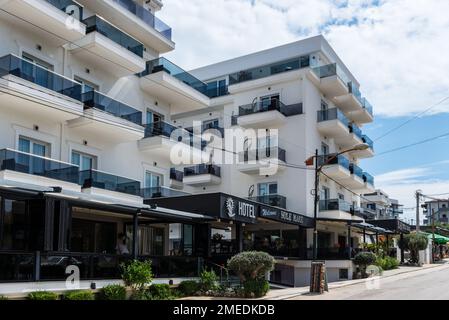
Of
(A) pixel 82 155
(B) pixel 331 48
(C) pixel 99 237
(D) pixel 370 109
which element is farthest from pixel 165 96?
(D) pixel 370 109

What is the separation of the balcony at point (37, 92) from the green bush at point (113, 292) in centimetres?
717

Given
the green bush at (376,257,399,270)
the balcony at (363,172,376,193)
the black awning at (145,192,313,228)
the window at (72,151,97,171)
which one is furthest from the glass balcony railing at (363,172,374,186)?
the window at (72,151,97,171)

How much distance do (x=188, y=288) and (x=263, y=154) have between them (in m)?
18.1

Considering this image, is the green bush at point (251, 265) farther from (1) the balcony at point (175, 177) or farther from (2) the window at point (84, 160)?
(1) the balcony at point (175, 177)

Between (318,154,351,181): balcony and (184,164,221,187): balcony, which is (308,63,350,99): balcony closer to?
(318,154,351,181): balcony

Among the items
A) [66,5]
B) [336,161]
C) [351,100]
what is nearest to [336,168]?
[336,161]

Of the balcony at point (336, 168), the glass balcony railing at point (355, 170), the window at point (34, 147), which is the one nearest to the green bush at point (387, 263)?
the balcony at point (336, 168)

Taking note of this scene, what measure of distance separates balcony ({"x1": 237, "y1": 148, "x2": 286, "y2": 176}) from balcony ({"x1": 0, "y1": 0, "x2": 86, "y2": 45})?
1886 centimetres

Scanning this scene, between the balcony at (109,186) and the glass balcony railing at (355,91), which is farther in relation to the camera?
the glass balcony railing at (355,91)

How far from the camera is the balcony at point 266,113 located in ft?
123
